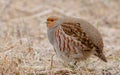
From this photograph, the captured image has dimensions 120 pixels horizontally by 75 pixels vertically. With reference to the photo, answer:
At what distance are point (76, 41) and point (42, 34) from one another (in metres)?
2.85

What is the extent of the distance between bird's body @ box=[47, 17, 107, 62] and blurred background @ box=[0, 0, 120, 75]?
19 centimetres

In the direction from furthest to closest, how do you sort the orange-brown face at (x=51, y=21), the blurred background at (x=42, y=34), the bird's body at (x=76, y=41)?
the orange-brown face at (x=51, y=21)
the bird's body at (x=76, y=41)
the blurred background at (x=42, y=34)

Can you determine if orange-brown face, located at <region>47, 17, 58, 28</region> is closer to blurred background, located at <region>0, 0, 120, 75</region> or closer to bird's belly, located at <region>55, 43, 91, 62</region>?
blurred background, located at <region>0, 0, 120, 75</region>

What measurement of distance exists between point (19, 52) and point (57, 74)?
91cm

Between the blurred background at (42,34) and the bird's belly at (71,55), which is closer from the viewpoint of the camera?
the blurred background at (42,34)

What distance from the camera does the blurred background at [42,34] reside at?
20.6 ft

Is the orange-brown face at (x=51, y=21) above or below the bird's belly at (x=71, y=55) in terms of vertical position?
above

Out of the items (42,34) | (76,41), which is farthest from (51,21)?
(42,34)

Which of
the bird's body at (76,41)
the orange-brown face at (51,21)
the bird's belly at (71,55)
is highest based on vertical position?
the orange-brown face at (51,21)

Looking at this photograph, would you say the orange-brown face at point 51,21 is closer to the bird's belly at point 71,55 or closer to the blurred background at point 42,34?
the blurred background at point 42,34

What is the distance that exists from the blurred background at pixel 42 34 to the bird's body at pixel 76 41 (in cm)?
19

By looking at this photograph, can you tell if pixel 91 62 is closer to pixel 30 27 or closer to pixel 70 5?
pixel 30 27

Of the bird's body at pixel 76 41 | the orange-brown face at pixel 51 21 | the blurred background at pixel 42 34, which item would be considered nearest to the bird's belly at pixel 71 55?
the bird's body at pixel 76 41

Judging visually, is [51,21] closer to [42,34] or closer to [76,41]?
[76,41]
